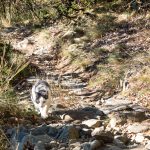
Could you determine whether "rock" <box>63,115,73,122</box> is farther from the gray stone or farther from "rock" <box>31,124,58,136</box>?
the gray stone

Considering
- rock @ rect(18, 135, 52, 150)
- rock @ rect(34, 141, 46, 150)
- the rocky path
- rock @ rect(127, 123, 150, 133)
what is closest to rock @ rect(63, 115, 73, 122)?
the rocky path

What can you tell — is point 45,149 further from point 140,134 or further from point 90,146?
point 140,134

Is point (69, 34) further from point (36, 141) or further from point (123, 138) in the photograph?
point (36, 141)

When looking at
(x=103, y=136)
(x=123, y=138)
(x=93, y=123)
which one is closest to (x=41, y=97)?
(x=93, y=123)

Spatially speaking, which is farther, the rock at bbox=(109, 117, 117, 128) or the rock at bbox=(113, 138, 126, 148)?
the rock at bbox=(109, 117, 117, 128)

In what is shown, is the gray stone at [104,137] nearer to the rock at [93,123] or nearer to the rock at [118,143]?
the rock at [118,143]

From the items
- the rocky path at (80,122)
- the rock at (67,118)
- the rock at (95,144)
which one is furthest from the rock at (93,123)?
the rock at (95,144)

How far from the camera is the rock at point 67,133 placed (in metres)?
6.36

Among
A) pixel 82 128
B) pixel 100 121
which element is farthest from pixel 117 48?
pixel 82 128

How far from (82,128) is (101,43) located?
26.4 ft

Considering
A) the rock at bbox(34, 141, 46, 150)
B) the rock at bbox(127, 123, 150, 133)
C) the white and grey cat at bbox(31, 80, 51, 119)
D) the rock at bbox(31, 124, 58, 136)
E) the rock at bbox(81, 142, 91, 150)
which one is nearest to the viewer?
the rock at bbox(34, 141, 46, 150)

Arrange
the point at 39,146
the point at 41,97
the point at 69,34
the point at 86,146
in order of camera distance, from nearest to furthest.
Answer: the point at 39,146
the point at 86,146
the point at 41,97
the point at 69,34

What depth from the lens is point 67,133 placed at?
21.0 ft

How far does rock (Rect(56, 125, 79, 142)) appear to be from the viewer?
636cm
